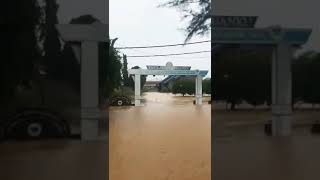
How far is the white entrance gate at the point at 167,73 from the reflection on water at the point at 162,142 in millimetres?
64

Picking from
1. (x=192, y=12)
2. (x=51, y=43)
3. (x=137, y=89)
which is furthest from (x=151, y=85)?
(x=51, y=43)

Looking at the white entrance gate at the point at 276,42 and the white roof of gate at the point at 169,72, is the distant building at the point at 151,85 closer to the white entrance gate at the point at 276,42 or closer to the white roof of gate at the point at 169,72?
the white roof of gate at the point at 169,72

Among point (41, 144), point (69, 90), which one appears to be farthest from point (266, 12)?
point (41, 144)

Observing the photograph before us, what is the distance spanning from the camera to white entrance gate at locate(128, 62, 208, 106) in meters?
3.28

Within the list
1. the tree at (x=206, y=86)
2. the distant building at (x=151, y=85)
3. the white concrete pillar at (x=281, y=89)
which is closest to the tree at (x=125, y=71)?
the distant building at (x=151, y=85)

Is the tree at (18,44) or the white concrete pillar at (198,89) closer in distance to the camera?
the tree at (18,44)

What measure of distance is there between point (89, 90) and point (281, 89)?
4.68 feet

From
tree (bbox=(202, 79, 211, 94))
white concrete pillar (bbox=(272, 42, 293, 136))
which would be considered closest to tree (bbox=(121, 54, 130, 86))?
tree (bbox=(202, 79, 211, 94))

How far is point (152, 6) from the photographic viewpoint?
3291 mm

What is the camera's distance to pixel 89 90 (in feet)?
10.3

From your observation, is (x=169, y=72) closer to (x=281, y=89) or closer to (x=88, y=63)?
(x=88, y=63)

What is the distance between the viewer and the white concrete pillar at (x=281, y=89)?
3281 mm

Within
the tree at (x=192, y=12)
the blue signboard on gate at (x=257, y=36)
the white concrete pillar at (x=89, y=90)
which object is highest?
the tree at (x=192, y=12)

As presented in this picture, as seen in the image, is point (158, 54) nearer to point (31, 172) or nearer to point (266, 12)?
point (266, 12)
